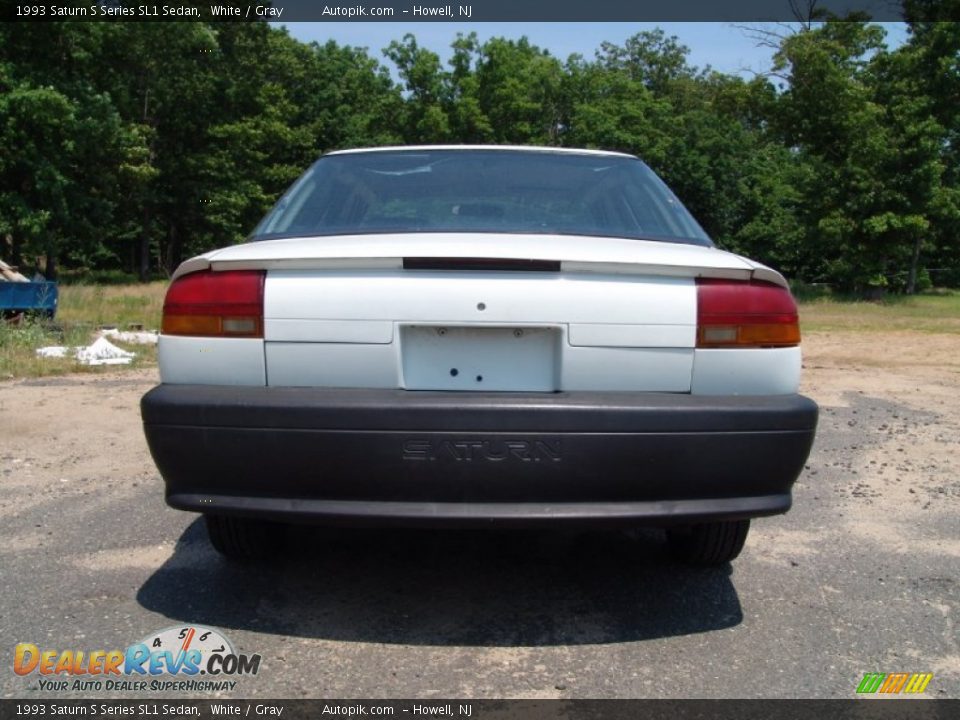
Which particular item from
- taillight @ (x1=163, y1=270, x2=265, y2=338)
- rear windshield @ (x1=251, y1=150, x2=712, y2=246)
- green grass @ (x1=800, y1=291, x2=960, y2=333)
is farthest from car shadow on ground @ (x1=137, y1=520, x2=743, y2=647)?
green grass @ (x1=800, y1=291, x2=960, y2=333)

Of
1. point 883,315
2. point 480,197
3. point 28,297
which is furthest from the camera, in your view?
point 883,315

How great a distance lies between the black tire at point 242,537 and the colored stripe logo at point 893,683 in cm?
213

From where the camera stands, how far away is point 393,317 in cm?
263

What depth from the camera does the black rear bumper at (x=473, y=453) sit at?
253 centimetres

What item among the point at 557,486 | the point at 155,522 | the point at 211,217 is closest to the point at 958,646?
the point at 557,486

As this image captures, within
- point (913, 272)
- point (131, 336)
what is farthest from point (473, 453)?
point (913, 272)

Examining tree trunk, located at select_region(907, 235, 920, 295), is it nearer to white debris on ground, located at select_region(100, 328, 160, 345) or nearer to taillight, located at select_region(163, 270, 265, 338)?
white debris on ground, located at select_region(100, 328, 160, 345)

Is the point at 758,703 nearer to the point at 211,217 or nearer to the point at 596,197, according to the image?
the point at 596,197

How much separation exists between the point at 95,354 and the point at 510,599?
8.24 metres

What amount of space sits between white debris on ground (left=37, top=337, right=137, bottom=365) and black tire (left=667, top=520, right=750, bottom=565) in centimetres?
799

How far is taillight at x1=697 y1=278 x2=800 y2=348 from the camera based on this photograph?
2.69m

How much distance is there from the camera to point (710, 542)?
3.35 m

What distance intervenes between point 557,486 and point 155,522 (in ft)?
7.56

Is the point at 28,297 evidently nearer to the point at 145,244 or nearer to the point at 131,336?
the point at 131,336
